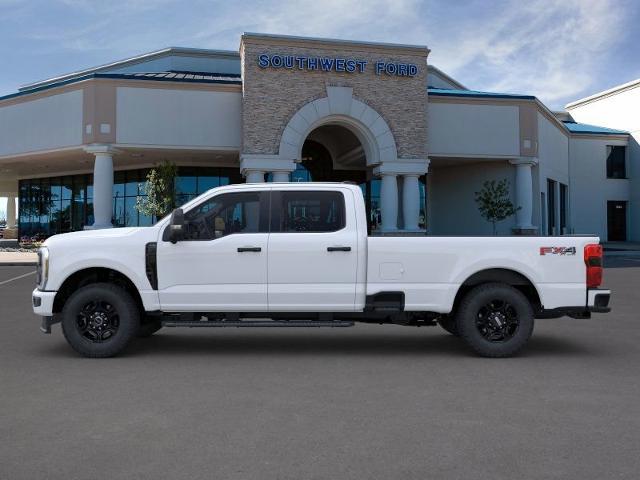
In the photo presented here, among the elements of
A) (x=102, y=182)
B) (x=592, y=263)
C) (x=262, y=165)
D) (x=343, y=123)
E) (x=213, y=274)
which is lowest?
(x=213, y=274)

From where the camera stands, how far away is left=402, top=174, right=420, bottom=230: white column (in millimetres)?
31047

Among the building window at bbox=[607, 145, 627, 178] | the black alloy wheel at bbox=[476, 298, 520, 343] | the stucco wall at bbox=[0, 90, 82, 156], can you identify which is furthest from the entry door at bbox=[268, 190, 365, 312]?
the building window at bbox=[607, 145, 627, 178]

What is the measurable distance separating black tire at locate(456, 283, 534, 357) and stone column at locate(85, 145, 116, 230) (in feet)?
82.8

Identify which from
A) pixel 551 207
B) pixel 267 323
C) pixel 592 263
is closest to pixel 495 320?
pixel 592 263

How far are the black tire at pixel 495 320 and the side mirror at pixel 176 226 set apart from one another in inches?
139

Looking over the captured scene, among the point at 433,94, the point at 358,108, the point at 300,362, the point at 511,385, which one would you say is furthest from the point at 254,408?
the point at 433,94

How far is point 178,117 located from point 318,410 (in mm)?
26888

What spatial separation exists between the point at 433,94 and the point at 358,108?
15.5 feet

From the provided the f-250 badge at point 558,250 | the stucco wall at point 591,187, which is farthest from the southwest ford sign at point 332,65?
the f-250 badge at point 558,250

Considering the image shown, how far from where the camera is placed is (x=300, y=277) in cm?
766

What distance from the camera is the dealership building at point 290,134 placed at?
96.6 ft

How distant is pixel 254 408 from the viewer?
17.7 feet

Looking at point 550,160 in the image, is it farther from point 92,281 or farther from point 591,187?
point 92,281

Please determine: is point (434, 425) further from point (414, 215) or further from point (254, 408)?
point (414, 215)
